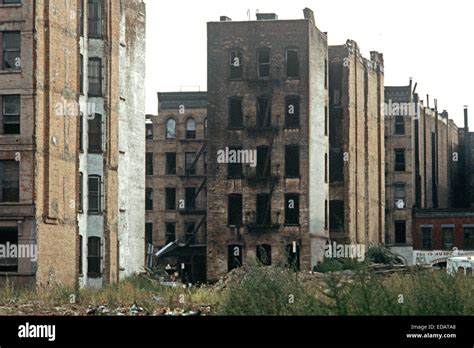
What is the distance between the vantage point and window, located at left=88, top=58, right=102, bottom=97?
51.3m

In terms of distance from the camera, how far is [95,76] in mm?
51438

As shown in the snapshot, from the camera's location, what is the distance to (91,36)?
51.2m

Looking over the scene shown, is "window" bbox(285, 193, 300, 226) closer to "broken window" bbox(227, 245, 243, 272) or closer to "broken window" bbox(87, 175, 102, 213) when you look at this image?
"broken window" bbox(227, 245, 243, 272)

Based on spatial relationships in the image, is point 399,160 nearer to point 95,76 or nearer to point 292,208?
point 292,208

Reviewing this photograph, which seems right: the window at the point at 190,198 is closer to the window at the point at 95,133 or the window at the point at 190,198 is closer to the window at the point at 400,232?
the window at the point at 400,232

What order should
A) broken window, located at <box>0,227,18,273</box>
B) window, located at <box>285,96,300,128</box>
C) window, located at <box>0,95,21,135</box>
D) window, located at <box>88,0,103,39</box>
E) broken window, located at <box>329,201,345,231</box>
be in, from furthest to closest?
broken window, located at <box>329,201,345,231</box>, window, located at <box>285,96,300,128</box>, window, located at <box>88,0,103,39</box>, window, located at <box>0,95,21,135</box>, broken window, located at <box>0,227,18,273</box>

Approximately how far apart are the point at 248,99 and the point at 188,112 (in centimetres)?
2036

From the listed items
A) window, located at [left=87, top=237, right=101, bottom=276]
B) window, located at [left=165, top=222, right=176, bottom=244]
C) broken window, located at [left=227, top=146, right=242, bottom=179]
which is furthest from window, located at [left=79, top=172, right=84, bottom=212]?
window, located at [left=165, top=222, right=176, bottom=244]

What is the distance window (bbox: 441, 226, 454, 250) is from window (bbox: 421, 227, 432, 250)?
146cm

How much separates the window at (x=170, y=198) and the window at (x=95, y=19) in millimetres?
38999

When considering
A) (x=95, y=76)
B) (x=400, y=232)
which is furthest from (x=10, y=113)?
(x=400, y=232)

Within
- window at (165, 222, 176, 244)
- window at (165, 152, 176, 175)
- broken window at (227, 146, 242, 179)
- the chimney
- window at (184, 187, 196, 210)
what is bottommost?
window at (165, 222, 176, 244)

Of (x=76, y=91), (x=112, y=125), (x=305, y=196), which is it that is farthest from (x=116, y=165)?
(x=305, y=196)

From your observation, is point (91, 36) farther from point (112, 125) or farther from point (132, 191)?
point (132, 191)
